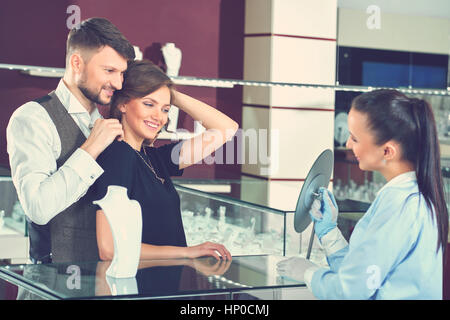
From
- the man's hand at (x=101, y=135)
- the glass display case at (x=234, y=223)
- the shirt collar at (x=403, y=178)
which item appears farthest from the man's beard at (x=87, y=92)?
the shirt collar at (x=403, y=178)

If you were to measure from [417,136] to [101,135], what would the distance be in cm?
105

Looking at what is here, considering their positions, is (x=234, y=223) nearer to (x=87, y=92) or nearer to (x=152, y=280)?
(x=87, y=92)

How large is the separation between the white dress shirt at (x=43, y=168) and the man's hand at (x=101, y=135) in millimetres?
42

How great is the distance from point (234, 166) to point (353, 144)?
257 cm

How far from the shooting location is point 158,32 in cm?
470

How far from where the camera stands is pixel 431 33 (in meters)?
6.03

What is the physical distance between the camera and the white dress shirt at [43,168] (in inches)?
91.4

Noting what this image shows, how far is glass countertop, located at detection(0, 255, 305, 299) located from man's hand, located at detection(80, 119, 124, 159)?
40 centimetres

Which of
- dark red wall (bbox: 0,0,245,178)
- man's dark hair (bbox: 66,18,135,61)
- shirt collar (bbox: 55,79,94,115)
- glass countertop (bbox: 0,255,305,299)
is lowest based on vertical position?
glass countertop (bbox: 0,255,305,299)

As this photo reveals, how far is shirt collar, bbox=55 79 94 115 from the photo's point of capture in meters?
2.44

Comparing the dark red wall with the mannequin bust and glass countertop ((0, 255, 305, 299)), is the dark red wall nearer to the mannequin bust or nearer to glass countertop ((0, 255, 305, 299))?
glass countertop ((0, 255, 305, 299))

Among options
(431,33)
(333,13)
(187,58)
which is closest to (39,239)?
(187,58)

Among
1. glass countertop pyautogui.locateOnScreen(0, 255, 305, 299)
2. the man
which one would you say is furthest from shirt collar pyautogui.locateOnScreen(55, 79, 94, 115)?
glass countertop pyautogui.locateOnScreen(0, 255, 305, 299)
